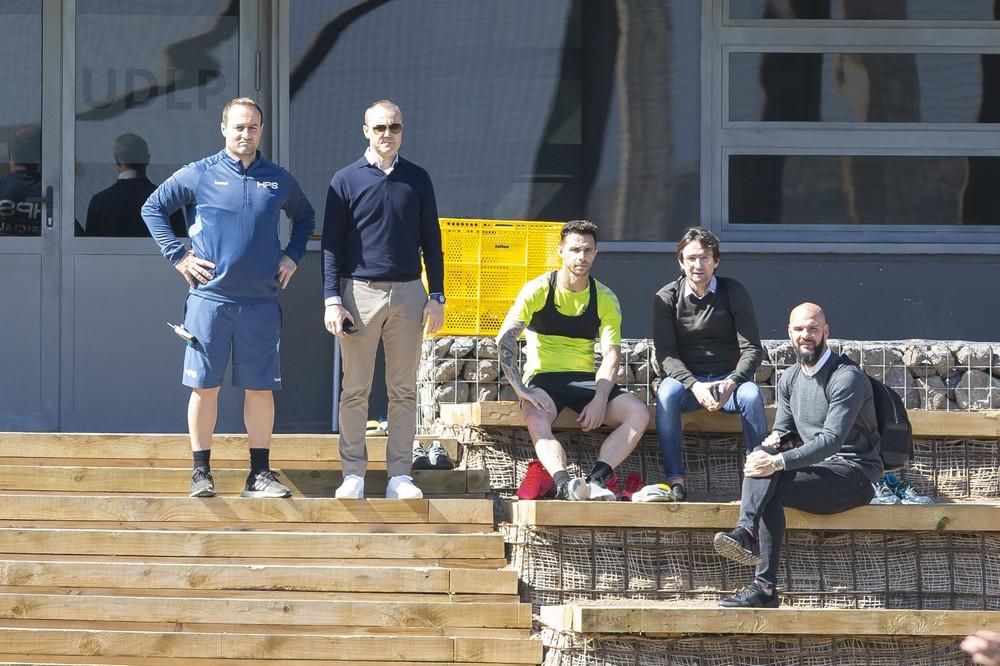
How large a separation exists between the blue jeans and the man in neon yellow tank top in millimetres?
104

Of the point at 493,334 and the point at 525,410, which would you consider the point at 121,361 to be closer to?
the point at 493,334

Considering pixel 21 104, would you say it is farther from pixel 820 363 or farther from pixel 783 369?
pixel 820 363

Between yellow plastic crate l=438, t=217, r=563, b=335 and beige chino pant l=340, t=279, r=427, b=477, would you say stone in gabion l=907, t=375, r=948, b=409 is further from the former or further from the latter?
beige chino pant l=340, t=279, r=427, b=477

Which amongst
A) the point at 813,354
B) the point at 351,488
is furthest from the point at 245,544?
the point at 813,354

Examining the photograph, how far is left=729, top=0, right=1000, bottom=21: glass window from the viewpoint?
938 cm

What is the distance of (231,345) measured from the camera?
6.91m

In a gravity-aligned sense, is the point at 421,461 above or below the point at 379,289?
below

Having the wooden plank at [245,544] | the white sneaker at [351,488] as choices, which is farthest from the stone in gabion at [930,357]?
the white sneaker at [351,488]

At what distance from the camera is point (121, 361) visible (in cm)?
902

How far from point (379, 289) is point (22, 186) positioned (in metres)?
3.05

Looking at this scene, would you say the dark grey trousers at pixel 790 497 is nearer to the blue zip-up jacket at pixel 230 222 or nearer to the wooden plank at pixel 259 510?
the wooden plank at pixel 259 510

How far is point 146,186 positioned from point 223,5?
111 cm

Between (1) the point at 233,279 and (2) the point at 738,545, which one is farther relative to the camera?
(1) the point at 233,279

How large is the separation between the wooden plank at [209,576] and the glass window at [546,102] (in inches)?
126
